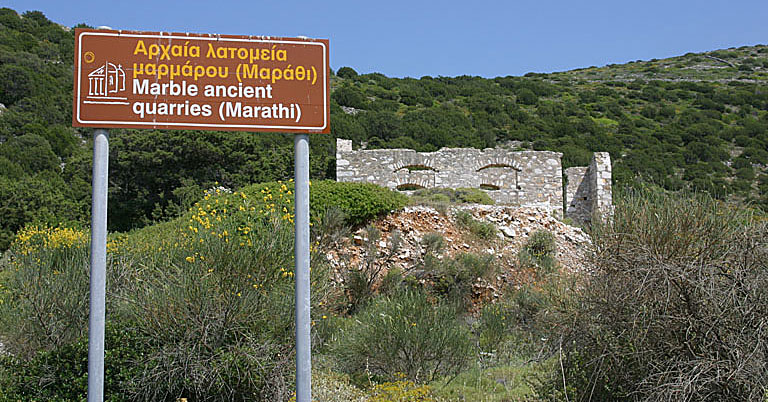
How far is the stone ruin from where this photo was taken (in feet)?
56.3

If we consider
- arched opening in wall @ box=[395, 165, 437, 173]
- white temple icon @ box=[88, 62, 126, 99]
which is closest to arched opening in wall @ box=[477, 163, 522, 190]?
arched opening in wall @ box=[395, 165, 437, 173]

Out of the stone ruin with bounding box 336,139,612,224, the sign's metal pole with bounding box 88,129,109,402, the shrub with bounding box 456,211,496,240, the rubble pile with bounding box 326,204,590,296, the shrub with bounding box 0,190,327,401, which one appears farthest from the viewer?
the stone ruin with bounding box 336,139,612,224

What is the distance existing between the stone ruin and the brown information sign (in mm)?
12859

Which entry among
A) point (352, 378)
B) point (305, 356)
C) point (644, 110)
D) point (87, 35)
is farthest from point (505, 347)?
point (644, 110)

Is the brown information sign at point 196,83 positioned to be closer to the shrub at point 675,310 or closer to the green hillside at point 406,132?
the shrub at point 675,310

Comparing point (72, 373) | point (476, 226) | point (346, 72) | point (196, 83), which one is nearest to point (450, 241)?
point (476, 226)

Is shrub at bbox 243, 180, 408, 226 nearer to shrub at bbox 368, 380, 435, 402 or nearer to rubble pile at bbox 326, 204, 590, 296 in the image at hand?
rubble pile at bbox 326, 204, 590, 296

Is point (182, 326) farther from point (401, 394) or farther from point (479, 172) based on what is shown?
point (479, 172)

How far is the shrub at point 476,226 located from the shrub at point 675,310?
763 centimetres

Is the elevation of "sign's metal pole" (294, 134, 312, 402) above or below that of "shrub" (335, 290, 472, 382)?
above

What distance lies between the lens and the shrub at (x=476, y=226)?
42.2 feet

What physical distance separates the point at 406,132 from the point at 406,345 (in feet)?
89.3

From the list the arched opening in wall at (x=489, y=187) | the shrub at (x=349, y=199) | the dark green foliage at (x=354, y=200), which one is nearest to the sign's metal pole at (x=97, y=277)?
the shrub at (x=349, y=199)

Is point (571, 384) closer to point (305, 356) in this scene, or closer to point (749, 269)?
point (749, 269)
